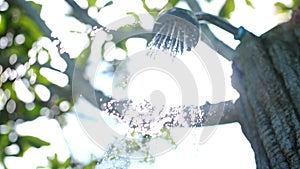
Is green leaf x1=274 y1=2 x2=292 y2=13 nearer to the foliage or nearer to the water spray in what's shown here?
the foliage

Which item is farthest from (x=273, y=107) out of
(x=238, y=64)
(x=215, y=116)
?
(x=215, y=116)

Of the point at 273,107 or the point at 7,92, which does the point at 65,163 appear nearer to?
the point at 7,92

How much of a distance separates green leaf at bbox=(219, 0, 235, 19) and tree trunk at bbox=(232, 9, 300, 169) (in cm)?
115

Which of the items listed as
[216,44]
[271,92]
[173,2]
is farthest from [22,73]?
[271,92]

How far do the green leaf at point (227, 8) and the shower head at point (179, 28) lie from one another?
931 mm

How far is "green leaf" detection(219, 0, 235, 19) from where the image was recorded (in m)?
2.31

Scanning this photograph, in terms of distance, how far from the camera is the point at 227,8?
2.32 meters

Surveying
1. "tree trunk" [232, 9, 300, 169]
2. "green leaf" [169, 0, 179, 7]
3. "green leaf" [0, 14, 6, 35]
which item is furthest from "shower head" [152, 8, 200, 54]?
"green leaf" [0, 14, 6, 35]

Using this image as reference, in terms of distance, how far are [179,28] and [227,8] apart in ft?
3.27

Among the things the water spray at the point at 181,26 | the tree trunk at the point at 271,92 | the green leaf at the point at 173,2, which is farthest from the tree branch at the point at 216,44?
the green leaf at the point at 173,2

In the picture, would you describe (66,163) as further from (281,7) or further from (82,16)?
(281,7)

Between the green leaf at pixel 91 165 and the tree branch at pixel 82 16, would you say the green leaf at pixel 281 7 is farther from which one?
the green leaf at pixel 91 165

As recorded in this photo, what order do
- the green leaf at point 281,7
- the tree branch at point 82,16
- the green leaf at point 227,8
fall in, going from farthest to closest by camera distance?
the green leaf at point 227,8 < the green leaf at point 281,7 < the tree branch at point 82,16

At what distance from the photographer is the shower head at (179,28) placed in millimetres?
1374
